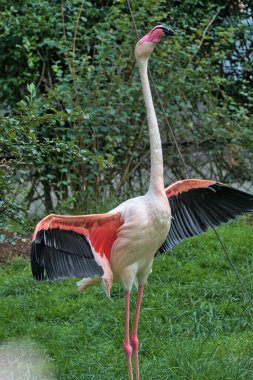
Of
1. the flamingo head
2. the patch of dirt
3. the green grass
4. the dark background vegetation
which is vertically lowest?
the patch of dirt

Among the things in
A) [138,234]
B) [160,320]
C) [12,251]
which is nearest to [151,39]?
[138,234]

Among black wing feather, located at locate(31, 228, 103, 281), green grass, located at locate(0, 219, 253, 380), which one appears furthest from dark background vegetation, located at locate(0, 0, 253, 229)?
black wing feather, located at locate(31, 228, 103, 281)

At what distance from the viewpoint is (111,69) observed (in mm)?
8008

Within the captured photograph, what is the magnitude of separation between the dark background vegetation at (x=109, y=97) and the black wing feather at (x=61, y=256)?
3.52 m

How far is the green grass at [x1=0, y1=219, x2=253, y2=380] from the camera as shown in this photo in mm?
4625

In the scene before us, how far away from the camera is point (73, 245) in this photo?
13.4 ft

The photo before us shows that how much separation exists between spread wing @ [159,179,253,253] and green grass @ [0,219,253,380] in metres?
0.69

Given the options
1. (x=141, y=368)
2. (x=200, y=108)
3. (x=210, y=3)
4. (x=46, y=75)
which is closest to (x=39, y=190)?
(x=46, y=75)

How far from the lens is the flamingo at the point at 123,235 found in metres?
3.96

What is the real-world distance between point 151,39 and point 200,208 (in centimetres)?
106

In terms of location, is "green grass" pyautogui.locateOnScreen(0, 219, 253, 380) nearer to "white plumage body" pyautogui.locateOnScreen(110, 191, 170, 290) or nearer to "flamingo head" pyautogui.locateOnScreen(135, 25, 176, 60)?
"white plumage body" pyautogui.locateOnScreen(110, 191, 170, 290)

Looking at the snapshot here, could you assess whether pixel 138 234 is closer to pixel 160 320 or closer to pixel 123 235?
pixel 123 235

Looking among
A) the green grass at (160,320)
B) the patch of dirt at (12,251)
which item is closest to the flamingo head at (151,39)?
the green grass at (160,320)

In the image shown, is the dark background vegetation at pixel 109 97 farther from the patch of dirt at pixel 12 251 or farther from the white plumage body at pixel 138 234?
the white plumage body at pixel 138 234
